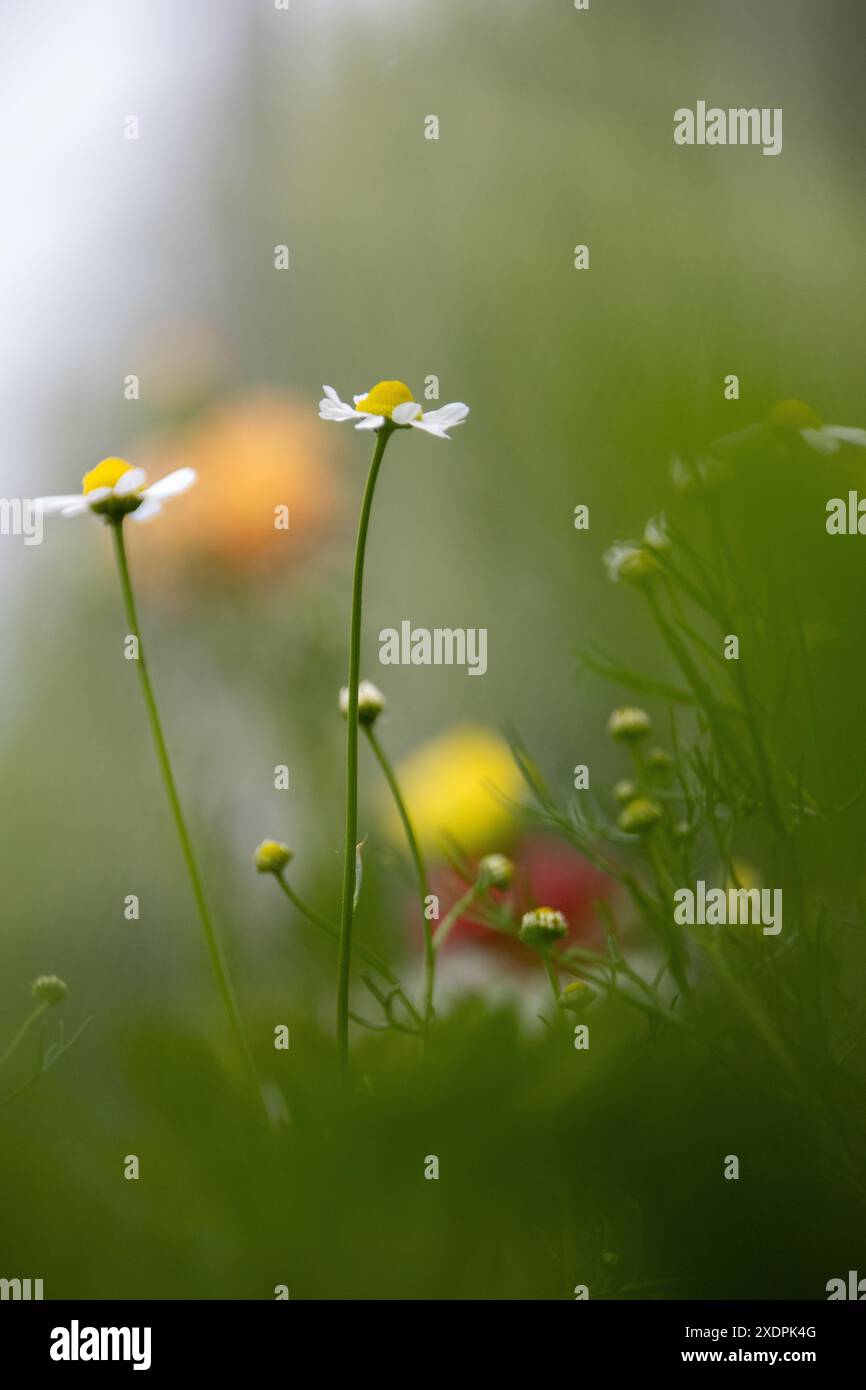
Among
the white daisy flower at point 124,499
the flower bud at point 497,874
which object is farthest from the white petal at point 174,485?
the flower bud at point 497,874

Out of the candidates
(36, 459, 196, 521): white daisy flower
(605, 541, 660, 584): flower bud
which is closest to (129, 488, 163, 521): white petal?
(36, 459, 196, 521): white daisy flower

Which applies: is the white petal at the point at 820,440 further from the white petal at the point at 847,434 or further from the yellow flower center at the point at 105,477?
the yellow flower center at the point at 105,477

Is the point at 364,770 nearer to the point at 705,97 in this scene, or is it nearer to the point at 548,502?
the point at 548,502

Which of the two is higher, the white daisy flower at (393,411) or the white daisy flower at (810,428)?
the white daisy flower at (393,411)

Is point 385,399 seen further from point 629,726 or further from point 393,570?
point 393,570

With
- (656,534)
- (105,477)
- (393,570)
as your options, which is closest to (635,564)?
(656,534)
